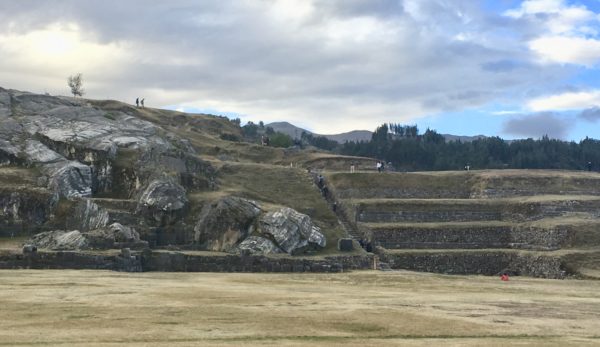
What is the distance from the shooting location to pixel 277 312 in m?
26.6

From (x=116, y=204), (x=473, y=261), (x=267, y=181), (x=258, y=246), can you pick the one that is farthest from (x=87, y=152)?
(x=473, y=261)

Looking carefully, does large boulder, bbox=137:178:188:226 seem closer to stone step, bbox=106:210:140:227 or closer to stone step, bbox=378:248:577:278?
stone step, bbox=106:210:140:227

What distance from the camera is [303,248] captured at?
52.2m

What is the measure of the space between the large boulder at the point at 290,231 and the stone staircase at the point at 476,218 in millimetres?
6511

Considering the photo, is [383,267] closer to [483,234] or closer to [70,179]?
[483,234]

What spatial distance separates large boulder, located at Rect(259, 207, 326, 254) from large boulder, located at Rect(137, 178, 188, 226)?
7.30 meters

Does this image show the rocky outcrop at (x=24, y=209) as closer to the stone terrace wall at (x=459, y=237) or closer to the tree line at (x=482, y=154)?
the stone terrace wall at (x=459, y=237)

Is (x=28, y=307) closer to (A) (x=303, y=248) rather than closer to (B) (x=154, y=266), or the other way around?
(B) (x=154, y=266)

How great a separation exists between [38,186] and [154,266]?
15.2 m

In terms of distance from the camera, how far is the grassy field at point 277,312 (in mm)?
21500

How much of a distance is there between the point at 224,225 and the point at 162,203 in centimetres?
586

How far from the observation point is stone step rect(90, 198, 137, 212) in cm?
5456

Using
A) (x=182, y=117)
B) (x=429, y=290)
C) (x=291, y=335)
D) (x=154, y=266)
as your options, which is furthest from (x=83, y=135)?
(x=182, y=117)

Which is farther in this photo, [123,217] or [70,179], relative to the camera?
[70,179]
